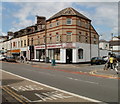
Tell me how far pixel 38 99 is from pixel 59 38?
929 inches

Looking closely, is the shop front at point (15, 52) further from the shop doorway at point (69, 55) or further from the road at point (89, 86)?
the road at point (89, 86)

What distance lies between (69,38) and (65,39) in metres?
0.84

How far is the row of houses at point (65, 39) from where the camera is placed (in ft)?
95.5

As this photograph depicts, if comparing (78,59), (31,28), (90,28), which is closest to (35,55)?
(31,28)

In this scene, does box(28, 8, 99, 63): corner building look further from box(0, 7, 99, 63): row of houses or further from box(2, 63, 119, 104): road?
box(2, 63, 119, 104): road

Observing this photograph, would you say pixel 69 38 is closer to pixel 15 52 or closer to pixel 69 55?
pixel 69 55

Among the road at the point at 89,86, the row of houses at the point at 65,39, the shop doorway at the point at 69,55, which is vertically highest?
the row of houses at the point at 65,39

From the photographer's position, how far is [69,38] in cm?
2938

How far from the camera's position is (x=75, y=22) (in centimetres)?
2911

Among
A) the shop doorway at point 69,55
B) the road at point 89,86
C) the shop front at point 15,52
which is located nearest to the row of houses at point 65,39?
the shop doorway at point 69,55

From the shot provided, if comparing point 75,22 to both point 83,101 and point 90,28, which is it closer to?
point 90,28

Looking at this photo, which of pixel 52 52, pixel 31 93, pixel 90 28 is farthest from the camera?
pixel 90 28

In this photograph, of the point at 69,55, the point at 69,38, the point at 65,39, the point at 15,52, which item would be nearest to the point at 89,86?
the point at 69,55

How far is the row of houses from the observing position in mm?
29109
